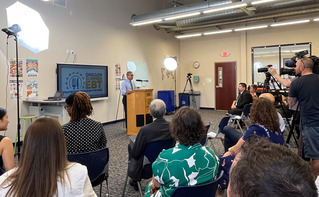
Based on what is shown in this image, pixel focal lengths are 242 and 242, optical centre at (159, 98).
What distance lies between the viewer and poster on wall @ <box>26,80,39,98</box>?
5.14 m

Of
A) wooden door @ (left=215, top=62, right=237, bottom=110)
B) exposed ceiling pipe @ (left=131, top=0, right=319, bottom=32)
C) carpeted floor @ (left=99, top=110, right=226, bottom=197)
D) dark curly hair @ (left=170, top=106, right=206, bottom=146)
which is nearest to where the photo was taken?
dark curly hair @ (left=170, top=106, right=206, bottom=146)

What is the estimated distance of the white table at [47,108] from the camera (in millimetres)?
4812

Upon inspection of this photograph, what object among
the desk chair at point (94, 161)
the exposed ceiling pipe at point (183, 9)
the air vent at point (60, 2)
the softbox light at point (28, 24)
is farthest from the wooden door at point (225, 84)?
the desk chair at point (94, 161)

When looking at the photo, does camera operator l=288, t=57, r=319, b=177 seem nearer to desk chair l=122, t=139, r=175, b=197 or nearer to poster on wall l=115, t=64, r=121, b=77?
desk chair l=122, t=139, r=175, b=197

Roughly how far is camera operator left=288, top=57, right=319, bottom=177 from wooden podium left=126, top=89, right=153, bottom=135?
3514 mm

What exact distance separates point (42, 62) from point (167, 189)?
4.88 m

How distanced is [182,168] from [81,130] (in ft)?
3.70

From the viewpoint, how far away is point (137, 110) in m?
5.66

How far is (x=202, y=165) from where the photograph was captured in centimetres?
154

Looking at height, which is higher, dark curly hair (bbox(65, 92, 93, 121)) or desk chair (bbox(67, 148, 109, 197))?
dark curly hair (bbox(65, 92, 93, 121))

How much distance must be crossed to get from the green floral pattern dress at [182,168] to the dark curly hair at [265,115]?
0.96 meters

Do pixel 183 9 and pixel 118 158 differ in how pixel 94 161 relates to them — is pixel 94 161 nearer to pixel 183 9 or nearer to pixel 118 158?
pixel 118 158

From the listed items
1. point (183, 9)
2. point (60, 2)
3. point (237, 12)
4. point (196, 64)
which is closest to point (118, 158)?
point (60, 2)

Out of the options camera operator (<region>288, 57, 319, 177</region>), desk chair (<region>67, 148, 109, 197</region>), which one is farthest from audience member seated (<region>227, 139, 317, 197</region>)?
camera operator (<region>288, 57, 319, 177</region>)
